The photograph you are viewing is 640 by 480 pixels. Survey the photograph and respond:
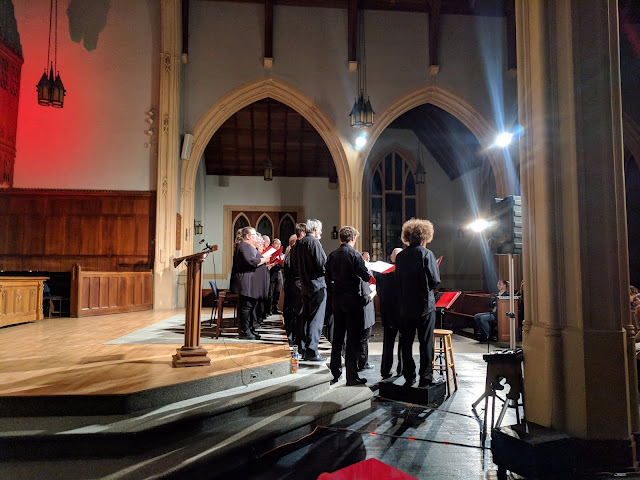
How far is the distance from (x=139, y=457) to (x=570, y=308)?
2.58m

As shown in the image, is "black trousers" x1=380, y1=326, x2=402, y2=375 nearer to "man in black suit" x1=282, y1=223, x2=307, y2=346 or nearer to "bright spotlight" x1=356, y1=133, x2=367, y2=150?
"man in black suit" x1=282, y1=223, x2=307, y2=346

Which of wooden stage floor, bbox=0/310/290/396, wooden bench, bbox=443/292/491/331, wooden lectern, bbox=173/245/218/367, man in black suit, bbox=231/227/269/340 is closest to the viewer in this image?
wooden stage floor, bbox=0/310/290/396

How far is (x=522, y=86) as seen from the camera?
314cm

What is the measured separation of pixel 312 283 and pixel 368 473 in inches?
105

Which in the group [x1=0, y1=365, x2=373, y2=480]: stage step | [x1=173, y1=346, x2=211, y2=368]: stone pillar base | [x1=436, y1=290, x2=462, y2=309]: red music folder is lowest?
[x1=0, y1=365, x2=373, y2=480]: stage step

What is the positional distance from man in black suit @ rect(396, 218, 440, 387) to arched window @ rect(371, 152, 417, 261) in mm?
9989

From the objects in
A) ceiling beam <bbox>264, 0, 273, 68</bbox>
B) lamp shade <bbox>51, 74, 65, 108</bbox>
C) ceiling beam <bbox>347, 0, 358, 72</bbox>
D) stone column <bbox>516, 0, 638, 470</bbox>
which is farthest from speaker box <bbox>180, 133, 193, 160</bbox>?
stone column <bbox>516, 0, 638, 470</bbox>

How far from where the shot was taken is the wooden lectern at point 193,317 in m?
3.54

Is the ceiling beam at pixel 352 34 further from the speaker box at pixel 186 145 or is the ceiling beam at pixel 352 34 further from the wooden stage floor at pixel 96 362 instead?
the wooden stage floor at pixel 96 362

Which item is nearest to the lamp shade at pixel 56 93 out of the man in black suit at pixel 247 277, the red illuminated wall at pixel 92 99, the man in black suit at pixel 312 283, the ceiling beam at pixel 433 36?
the red illuminated wall at pixel 92 99

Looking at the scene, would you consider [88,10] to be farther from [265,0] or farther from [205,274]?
[205,274]

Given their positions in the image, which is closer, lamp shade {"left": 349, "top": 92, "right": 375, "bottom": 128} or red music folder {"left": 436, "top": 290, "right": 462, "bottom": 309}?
red music folder {"left": 436, "top": 290, "right": 462, "bottom": 309}

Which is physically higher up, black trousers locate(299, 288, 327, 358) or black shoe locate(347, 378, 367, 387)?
black trousers locate(299, 288, 327, 358)

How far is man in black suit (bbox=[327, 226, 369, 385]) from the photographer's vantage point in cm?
396
